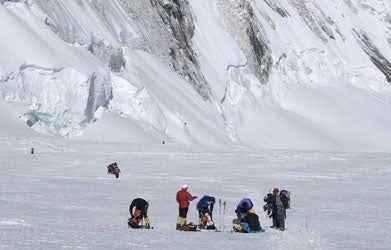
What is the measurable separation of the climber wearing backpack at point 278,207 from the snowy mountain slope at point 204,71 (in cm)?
3277

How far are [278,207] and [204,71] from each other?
57987 mm

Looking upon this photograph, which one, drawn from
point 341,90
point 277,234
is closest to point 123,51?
point 341,90

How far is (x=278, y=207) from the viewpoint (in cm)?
1739

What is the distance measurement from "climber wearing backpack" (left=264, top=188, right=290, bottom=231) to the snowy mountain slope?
32774 mm

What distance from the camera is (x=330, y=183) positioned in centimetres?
2869

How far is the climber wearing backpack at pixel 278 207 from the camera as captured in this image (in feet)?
56.4

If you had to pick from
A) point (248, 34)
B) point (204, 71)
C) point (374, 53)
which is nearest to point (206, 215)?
point (204, 71)

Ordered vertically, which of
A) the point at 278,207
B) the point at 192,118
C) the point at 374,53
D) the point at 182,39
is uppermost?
the point at 374,53

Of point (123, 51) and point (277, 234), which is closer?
point (277, 234)

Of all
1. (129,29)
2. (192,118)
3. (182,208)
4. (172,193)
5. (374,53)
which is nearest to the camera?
(182,208)

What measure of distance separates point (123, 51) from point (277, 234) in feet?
159

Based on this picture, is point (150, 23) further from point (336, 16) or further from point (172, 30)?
point (336, 16)

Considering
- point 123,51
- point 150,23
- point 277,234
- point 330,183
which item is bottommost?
point 277,234

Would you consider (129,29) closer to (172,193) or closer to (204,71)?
(204,71)
